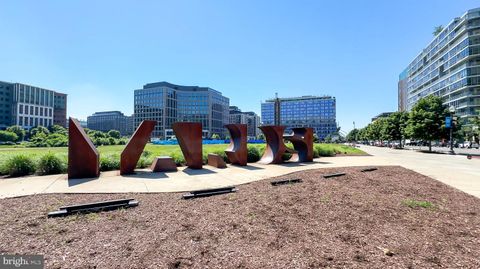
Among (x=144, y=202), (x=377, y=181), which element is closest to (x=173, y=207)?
(x=144, y=202)

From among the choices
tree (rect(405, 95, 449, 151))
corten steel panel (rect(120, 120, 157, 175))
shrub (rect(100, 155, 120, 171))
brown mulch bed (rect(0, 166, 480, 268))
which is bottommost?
brown mulch bed (rect(0, 166, 480, 268))

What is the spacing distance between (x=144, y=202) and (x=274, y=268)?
13.9 feet

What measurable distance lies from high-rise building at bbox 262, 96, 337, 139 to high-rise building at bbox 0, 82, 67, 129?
138452mm

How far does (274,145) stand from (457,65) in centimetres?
8760

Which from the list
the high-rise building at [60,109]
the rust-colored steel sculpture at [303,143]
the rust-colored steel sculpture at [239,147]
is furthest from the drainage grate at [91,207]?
the high-rise building at [60,109]

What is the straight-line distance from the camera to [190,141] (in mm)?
13289

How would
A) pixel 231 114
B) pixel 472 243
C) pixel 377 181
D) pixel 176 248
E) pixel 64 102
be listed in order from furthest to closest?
pixel 231 114, pixel 64 102, pixel 377 181, pixel 472 243, pixel 176 248

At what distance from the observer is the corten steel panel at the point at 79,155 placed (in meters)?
10.2

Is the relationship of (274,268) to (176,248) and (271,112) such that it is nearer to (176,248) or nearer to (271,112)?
(176,248)

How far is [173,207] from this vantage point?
5.95 m

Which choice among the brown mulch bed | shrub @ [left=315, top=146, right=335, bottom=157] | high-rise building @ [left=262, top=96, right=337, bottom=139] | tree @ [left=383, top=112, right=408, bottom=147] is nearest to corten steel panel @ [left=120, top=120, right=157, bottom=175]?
the brown mulch bed

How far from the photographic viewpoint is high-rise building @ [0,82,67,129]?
387 feet

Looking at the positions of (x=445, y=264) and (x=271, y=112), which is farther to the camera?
(x=271, y=112)

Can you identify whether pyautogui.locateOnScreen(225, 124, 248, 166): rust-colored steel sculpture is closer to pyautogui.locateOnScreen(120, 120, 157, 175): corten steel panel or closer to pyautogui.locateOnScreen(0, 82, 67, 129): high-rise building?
pyautogui.locateOnScreen(120, 120, 157, 175): corten steel panel
